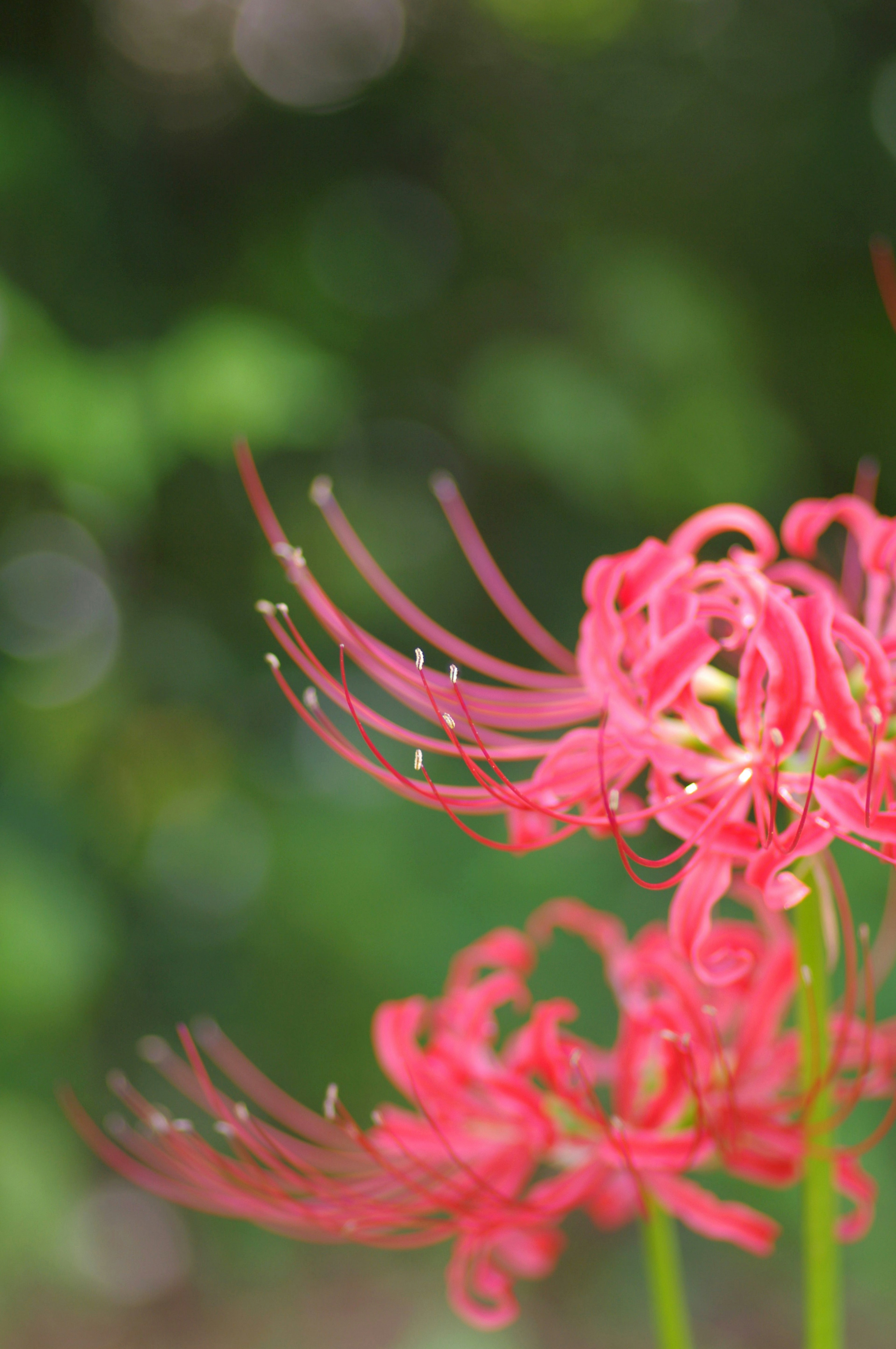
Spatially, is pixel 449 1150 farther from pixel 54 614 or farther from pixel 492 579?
pixel 54 614

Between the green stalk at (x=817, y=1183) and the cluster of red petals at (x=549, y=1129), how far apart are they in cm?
1

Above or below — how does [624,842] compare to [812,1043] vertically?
above

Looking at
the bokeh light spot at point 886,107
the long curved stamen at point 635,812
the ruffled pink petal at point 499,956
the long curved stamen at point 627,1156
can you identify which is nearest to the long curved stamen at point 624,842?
the long curved stamen at point 635,812

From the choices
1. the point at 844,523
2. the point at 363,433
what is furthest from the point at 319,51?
the point at 844,523

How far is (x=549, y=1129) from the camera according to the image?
Answer: 649 mm

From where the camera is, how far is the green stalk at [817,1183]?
1.82ft

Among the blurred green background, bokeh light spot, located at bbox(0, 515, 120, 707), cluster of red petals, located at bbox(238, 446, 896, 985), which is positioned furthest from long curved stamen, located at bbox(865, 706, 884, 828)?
bokeh light spot, located at bbox(0, 515, 120, 707)

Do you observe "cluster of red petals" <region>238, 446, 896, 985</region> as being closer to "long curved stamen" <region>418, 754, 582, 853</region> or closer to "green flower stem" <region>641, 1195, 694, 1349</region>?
"long curved stamen" <region>418, 754, 582, 853</region>

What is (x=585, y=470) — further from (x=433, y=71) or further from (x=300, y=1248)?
(x=300, y=1248)

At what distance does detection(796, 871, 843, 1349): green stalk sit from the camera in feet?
1.82

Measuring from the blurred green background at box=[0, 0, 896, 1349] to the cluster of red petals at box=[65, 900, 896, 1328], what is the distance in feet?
4.63

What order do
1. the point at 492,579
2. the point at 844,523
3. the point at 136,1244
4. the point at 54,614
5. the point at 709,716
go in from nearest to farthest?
1. the point at 709,716
2. the point at 844,523
3. the point at 492,579
4. the point at 54,614
5. the point at 136,1244

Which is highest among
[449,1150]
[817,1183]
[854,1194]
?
[449,1150]

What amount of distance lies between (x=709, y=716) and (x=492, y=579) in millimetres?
1143
